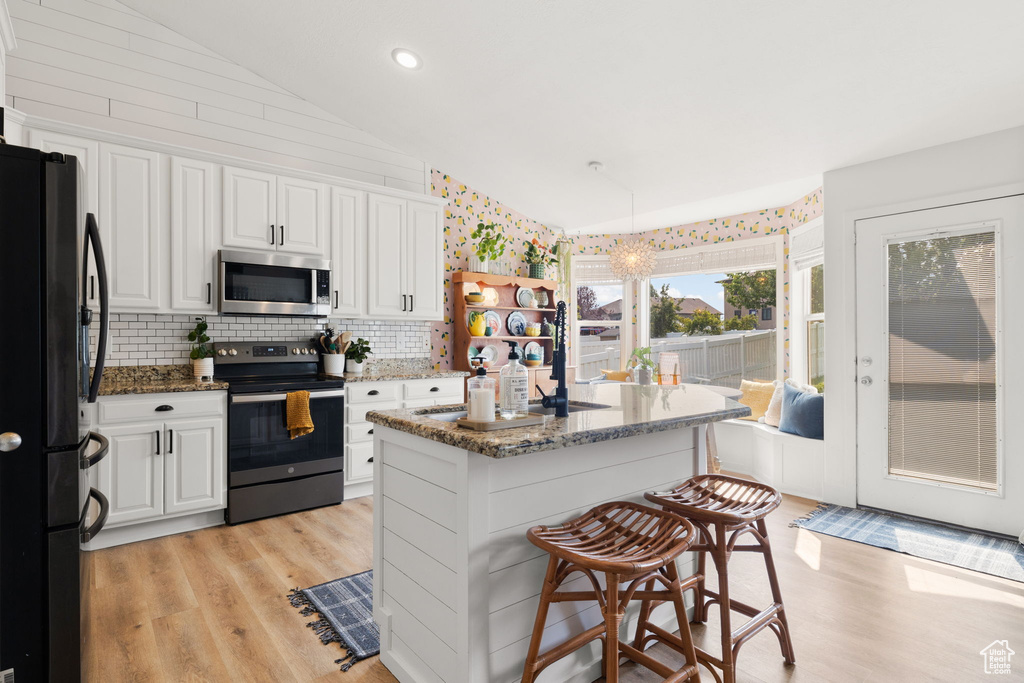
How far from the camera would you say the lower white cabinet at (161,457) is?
2982mm

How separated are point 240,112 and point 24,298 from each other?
10.1 ft

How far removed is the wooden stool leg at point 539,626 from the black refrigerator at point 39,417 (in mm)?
1324

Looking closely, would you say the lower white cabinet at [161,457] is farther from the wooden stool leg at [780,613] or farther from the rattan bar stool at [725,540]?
the wooden stool leg at [780,613]

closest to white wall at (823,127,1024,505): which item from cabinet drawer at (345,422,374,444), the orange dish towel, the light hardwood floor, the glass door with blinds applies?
the glass door with blinds

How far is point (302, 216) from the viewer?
3.91 metres

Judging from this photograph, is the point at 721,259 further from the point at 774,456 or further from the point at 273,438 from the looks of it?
the point at 273,438

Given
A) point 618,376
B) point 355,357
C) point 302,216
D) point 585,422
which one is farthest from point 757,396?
point 302,216

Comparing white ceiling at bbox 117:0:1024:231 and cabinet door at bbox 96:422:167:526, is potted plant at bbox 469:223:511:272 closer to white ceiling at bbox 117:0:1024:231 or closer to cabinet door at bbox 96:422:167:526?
white ceiling at bbox 117:0:1024:231

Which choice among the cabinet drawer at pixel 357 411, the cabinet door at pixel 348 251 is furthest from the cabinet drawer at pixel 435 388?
the cabinet door at pixel 348 251

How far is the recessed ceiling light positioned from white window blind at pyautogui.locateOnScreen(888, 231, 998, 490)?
341 cm

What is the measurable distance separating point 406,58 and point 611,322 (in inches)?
157

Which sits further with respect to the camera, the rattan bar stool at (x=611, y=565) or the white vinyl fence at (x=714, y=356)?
the white vinyl fence at (x=714, y=356)

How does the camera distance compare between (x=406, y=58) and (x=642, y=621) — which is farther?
(x=406, y=58)

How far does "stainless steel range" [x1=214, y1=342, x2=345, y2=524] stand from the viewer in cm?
338
